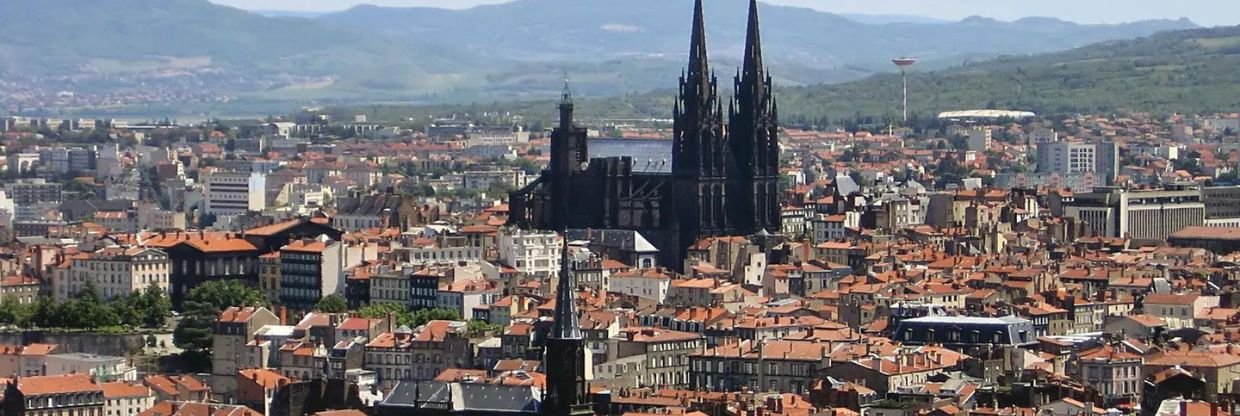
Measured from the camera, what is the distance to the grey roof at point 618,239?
384ft

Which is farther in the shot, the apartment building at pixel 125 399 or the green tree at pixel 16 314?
the green tree at pixel 16 314

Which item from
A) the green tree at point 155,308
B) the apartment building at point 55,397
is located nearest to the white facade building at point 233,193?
the green tree at point 155,308

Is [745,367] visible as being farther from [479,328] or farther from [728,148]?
[728,148]

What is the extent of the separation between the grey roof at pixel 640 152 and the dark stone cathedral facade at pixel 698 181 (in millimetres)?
1150

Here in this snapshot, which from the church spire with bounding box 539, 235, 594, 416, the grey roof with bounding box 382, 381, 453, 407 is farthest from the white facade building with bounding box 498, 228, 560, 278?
the church spire with bounding box 539, 235, 594, 416

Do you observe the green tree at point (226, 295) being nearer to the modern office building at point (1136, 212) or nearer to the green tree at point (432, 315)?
the green tree at point (432, 315)

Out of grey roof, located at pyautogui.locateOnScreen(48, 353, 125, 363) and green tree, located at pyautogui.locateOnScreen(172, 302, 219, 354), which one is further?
green tree, located at pyautogui.locateOnScreen(172, 302, 219, 354)

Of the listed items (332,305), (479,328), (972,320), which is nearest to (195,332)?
(332,305)

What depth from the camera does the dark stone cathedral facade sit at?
120062 millimetres

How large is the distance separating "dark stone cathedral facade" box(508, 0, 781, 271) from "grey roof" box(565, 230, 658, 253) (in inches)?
44.7

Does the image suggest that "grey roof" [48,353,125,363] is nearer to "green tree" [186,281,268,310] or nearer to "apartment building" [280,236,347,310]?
"green tree" [186,281,268,310]

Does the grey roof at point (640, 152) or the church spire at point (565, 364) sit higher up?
the grey roof at point (640, 152)

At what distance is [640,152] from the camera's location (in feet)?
417

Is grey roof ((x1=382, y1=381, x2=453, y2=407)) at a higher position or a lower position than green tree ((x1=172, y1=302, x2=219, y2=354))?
higher
